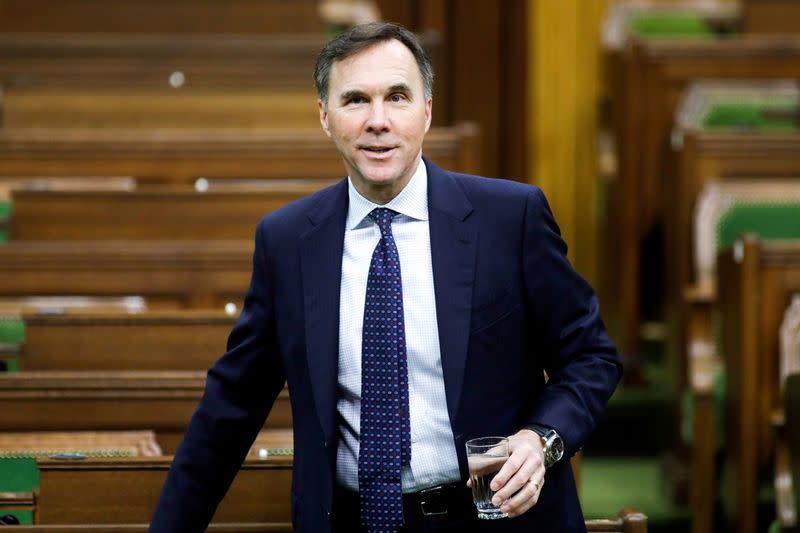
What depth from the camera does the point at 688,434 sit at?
83.5 inches

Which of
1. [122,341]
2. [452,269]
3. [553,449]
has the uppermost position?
[452,269]

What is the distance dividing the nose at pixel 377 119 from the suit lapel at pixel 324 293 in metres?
0.09

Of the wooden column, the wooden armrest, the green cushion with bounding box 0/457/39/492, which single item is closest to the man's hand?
the green cushion with bounding box 0/457/39/492

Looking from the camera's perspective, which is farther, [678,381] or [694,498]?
[678,381]

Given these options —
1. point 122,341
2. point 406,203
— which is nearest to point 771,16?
point 122,341

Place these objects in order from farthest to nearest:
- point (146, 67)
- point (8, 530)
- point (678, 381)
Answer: point (146, 67) → point (678, 381) → point (8, 530)

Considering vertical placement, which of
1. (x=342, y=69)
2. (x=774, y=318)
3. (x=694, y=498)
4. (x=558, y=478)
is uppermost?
(x=342, y=69)

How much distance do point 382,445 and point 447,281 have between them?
132mm

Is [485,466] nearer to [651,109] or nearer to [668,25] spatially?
[651,109]

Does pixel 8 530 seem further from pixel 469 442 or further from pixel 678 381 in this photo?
pixel 678 381

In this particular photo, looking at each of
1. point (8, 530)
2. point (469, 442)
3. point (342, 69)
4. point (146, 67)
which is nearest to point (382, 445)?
point (469, 442)

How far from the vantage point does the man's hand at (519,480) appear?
34.6 inches

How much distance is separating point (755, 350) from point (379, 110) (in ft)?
3.56

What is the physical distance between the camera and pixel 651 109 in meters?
2.62
